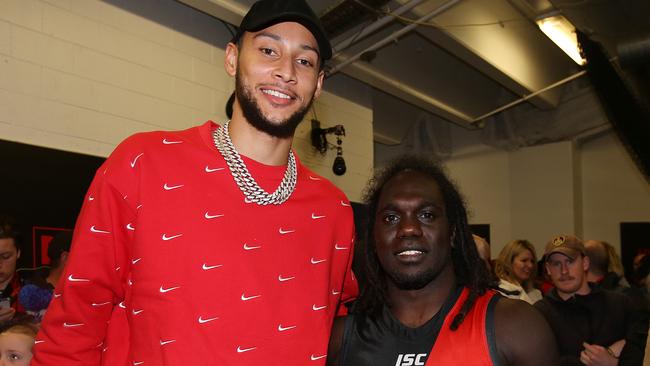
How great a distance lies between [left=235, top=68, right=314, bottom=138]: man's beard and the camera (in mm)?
1476

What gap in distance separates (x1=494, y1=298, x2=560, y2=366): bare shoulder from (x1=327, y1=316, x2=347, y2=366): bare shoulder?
0.43 m

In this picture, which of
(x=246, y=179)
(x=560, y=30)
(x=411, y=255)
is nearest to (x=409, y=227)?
(x=411, y=255)

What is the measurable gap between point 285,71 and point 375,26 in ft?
12.2

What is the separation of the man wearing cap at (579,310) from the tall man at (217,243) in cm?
205

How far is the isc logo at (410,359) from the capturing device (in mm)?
1494

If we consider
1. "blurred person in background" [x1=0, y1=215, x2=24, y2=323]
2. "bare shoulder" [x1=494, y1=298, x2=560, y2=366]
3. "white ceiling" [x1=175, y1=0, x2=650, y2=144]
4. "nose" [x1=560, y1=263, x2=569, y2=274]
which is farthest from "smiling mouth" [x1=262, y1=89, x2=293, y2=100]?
"white ceiling" [x1=175, y1=0, x2=650, y2=144]

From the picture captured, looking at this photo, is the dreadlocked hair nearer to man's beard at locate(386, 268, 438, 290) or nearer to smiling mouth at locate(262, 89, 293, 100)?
man's beard at locate(386, 268, 438, 290)

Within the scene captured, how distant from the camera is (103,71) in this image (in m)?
4.02

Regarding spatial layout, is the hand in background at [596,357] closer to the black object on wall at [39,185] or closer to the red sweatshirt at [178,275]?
the red sweatshirt at [178,275]

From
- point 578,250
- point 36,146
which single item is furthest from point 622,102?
point 36,146

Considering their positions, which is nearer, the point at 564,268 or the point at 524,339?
the point at 524,339

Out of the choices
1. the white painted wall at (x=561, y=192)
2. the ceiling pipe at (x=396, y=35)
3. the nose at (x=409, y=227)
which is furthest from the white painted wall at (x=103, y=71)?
the white painted wall at (x=561, y=192)

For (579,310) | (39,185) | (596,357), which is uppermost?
(39,185)

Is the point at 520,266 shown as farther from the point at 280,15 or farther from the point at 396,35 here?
the point at 280,15
